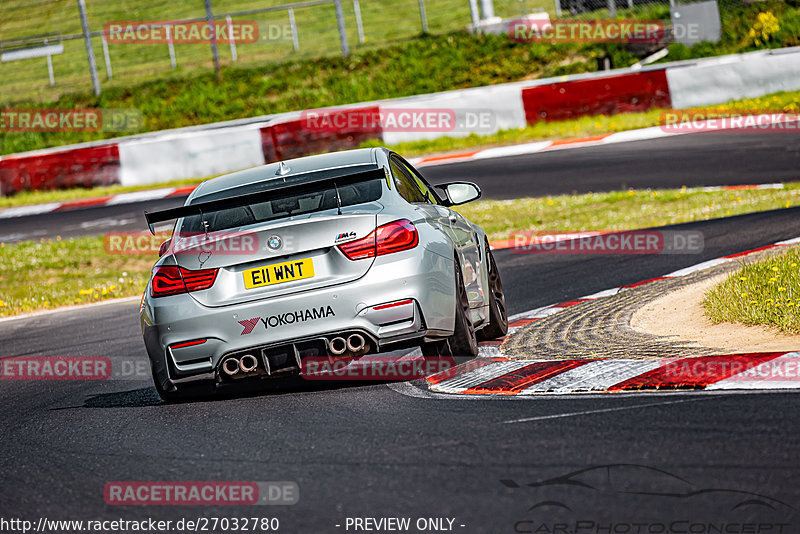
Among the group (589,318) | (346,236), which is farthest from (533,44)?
(346,236)

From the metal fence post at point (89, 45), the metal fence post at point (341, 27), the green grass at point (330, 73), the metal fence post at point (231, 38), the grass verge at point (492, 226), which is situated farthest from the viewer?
the metal fence post at point (231, 38)

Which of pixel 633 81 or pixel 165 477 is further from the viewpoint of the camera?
pixel 633 81

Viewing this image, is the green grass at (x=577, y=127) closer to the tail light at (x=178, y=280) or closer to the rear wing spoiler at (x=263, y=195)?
the rear wing spoiler at (x=263, y=195)

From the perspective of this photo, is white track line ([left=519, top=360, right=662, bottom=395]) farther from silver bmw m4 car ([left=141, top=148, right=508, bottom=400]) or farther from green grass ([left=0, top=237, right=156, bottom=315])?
green grass ([left=0, top=237, right=156, bottom=315])

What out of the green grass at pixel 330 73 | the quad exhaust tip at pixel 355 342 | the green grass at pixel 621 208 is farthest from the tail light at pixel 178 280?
the green grass at pixel 330 73

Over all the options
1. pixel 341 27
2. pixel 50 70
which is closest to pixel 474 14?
pixel 341 27

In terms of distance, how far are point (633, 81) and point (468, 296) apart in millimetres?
14609

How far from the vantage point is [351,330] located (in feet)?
20.3

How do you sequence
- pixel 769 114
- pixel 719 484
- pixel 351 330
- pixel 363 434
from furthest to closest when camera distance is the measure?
pixel 769 114 < pixel 351 330 < pixel 363 434 < pixel 719 484

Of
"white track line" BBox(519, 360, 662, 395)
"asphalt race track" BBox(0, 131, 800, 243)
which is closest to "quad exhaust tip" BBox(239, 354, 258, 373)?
"white track line" BBox(519, 360, 662, 395)

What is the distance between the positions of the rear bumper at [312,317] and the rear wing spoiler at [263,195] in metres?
0.50

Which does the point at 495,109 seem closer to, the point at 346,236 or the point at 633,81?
the point at 633,81

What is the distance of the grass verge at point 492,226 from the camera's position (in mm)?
14117

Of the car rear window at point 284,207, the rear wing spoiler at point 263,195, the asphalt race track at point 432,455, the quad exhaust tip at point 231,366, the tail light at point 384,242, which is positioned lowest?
the asphalt race track at point 432,455
